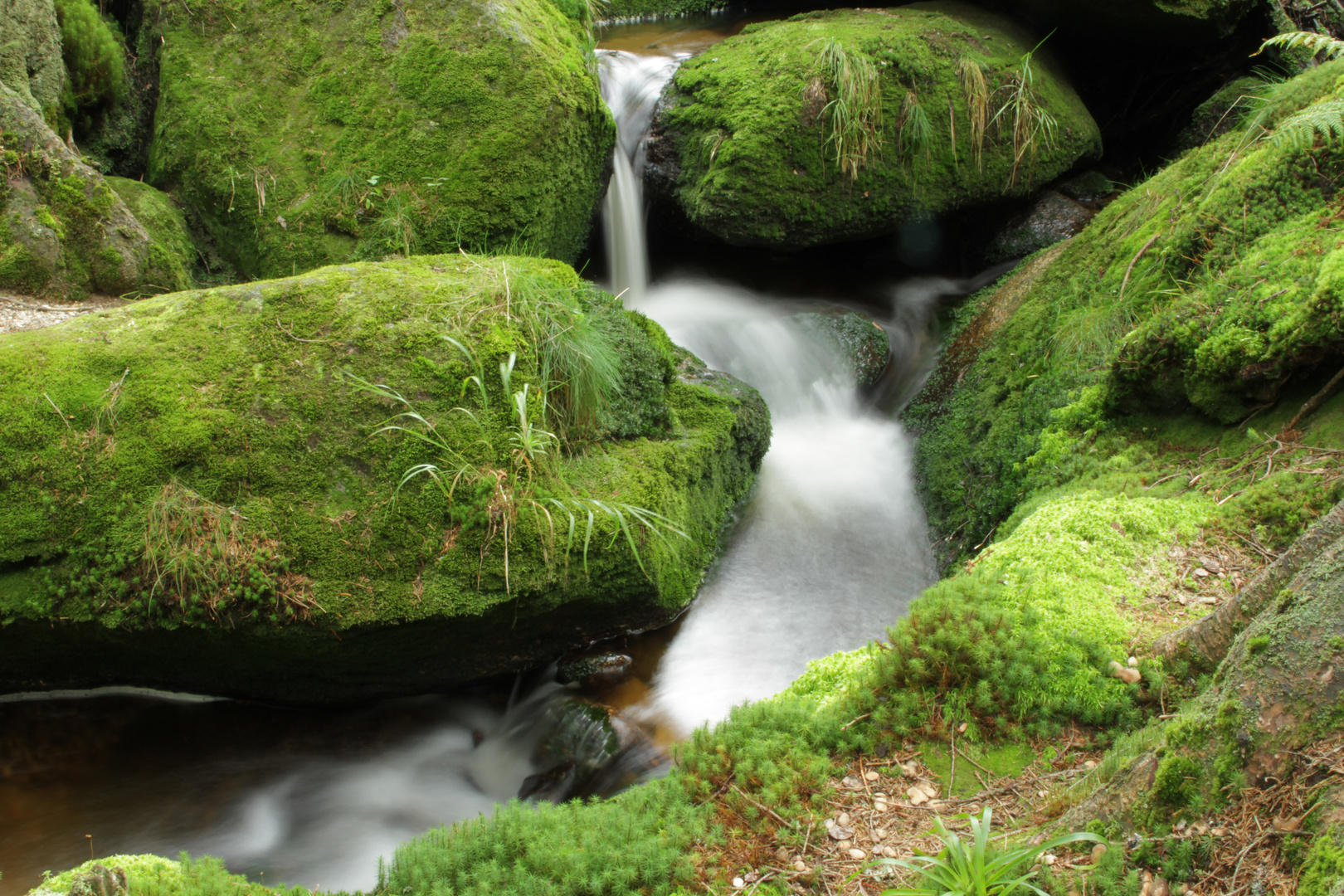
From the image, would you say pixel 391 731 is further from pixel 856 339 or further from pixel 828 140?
pixel 828 140

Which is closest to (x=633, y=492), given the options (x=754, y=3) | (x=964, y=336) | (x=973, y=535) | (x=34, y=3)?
(x=973, y=535)

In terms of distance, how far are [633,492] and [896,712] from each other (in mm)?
1969

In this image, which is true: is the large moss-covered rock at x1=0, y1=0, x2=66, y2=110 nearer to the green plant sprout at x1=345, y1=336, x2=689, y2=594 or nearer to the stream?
the green plant sprout at x1=345, y1=336, x2=689, y2=594

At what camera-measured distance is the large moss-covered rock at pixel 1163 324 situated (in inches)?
162

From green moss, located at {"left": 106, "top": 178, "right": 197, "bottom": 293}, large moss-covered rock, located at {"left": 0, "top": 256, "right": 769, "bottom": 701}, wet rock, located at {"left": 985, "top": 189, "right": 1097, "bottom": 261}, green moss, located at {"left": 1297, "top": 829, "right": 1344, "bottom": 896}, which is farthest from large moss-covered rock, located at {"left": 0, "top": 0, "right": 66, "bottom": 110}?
wet rock, located at {"left": 985, "top": 189, "right": 1097, "bottom": 261}

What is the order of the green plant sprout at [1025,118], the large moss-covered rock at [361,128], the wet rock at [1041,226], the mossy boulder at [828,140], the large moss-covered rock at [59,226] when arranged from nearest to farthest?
1. the large moss-covered rock at [59,226]
2. the large moss-covered rock at [361,128]
3. the mossy boulder at [828,140]
4. the green plant sprout at [1025,118]
5. the wet rock at [1041,226]

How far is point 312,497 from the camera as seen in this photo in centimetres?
411

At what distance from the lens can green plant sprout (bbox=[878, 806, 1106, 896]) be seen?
7.74 feet

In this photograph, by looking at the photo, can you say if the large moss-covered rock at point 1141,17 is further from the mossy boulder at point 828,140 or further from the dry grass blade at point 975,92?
the dry grass blade at point 975,92

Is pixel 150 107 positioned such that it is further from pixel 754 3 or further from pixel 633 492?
pixel 754 3

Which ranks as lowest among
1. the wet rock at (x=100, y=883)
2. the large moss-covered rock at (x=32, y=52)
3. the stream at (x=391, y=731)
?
the stream at (x=391, y=731)

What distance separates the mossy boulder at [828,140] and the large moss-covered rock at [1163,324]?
66.2 inches

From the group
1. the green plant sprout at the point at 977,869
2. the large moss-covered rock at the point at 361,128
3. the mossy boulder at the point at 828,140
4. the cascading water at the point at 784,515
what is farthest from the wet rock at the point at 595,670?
the mossy boulder at the point at 828,140

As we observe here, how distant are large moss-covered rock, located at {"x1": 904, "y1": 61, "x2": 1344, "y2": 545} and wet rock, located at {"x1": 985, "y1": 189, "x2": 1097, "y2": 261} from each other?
178 cm
